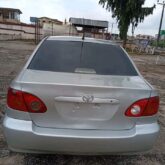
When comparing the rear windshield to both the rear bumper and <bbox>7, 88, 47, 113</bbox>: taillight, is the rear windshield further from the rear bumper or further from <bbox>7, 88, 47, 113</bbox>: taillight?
the rear bumper

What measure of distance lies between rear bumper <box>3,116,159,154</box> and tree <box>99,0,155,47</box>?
26.8m

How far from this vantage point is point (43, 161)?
308cm

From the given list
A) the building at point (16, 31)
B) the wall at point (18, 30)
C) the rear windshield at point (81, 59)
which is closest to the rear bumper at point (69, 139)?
the rear windshield at point (81, 59)

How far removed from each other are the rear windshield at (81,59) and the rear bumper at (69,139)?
2.88ft

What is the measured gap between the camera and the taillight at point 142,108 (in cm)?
261

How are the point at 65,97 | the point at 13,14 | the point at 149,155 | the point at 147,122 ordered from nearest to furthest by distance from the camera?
the point at 65,97, the point at 147,122, the point at 149,155, the point at 13,14

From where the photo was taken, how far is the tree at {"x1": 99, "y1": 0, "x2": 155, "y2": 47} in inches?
1105

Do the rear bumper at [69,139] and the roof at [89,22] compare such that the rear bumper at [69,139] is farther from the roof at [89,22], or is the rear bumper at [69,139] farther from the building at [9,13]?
the building at [9,13]

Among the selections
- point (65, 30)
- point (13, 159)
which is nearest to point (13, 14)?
point (65, 30)

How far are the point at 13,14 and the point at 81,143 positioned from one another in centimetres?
6368

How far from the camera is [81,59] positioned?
3422mm

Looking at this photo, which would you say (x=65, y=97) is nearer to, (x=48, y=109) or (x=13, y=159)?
(x=48, y=109)

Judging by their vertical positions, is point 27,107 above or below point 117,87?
below

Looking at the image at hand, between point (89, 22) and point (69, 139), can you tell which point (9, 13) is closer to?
point (89, 22)
